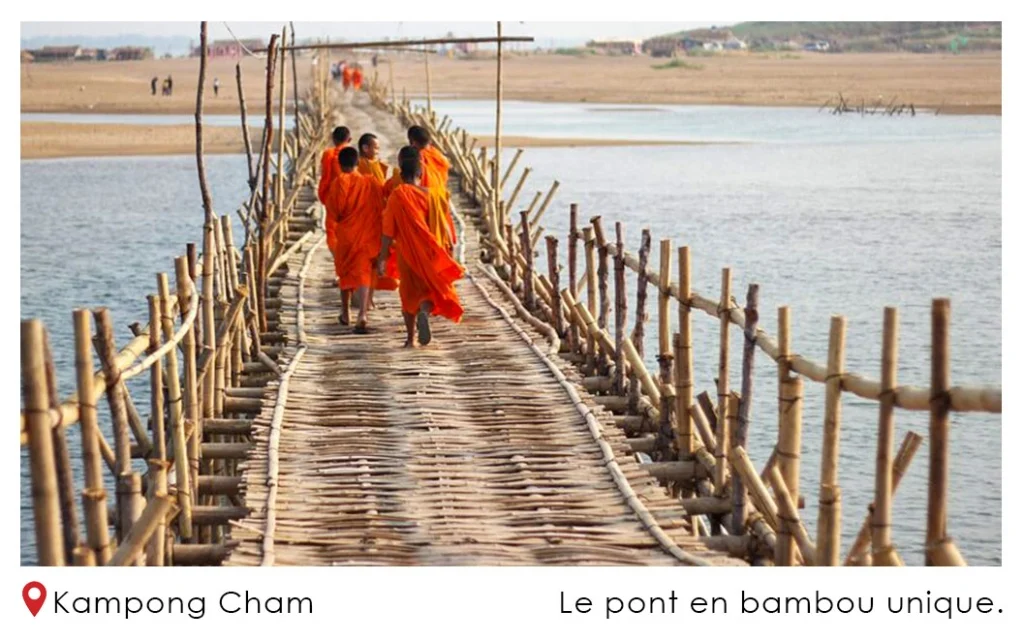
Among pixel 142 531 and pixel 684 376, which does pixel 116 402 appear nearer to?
pixel 142 531

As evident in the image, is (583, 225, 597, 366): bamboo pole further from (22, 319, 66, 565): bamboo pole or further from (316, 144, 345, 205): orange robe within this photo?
(22, 319, 66, 565): bamboo pole

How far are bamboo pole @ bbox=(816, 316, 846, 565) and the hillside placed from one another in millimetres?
39971

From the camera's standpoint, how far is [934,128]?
107 feet

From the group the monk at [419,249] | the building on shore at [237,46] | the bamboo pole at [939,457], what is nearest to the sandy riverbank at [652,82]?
the building on shore at [237,46]

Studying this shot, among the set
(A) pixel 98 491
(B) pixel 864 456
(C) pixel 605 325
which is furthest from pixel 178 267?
(B) pixel 864 456

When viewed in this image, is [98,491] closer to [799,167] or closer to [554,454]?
[554,454]

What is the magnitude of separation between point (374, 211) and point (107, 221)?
42.6 ft

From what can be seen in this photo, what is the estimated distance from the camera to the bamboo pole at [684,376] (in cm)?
655

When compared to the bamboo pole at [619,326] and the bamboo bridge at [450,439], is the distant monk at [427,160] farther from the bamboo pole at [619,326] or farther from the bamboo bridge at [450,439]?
the bamboo pole at [619,326]

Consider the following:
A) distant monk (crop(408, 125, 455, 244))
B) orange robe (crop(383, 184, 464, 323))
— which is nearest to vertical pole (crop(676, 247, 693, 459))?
orange robe (crop(383, 184, 464, 323))

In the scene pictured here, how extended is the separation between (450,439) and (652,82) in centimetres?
4316

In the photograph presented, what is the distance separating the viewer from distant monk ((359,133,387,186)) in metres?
8.93
